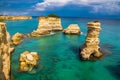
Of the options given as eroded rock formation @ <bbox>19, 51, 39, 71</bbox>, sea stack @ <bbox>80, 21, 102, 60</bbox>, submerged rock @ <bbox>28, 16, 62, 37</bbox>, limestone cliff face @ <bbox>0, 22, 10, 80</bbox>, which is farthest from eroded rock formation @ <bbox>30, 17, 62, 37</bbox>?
limestone cliff face @ <bbox>0, 22, 10, 80</bbox>

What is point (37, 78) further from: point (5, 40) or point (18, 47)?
point (18, 47)

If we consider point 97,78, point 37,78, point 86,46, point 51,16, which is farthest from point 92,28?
point 51,16

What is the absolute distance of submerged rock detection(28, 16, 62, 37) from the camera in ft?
244

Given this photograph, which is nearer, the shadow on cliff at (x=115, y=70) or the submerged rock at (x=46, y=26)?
the shadow on cliff at (x=115, y=70)

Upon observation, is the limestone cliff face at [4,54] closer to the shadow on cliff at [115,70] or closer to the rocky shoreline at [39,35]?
the rocky shoreline at [39,35]

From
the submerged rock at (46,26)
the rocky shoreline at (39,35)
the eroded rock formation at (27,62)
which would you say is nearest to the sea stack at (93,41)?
the rocky shoreline at (39,35)

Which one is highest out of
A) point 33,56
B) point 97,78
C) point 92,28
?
point 92,28

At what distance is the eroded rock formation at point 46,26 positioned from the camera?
7462 centimetres

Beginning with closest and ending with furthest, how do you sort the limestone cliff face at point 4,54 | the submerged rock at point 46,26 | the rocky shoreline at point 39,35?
the limestone cliff face at point 4,54, the rocky shoreline at point 39,35, the submerged rock at point 46,26

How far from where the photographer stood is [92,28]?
1745 inches

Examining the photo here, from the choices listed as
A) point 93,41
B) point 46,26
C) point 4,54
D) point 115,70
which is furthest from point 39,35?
point 4,54

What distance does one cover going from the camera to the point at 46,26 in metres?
79.1

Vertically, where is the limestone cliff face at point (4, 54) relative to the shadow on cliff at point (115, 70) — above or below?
above

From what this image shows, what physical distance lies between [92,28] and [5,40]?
2482 cm
